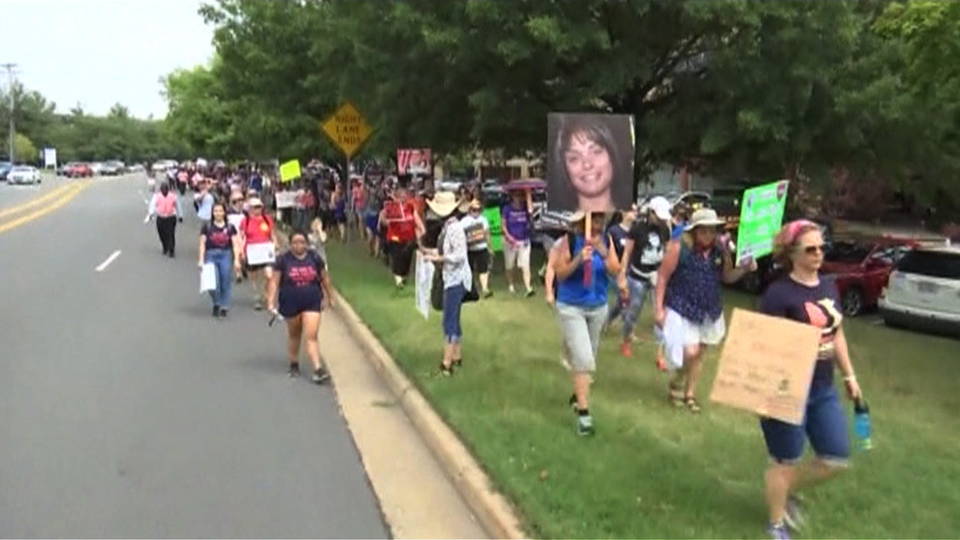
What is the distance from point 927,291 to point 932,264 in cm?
40

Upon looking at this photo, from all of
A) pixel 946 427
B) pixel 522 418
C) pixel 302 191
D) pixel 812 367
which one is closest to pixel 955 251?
pixel 946 427

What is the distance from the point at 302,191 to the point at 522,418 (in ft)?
69.7

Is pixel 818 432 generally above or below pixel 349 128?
below

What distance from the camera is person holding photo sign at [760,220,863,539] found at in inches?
220

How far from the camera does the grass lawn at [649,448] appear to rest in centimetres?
607

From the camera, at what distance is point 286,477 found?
724cm

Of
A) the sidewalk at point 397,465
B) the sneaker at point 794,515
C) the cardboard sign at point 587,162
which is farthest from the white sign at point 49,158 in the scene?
the sneaker at point 794,515

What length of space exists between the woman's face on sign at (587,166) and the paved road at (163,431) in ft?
8.27

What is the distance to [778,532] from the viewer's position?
568cm

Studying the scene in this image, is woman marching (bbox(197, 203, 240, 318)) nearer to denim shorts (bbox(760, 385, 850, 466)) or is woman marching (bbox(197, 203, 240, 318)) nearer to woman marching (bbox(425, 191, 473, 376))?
woman marching (bbox(425, 191, 473, 376))

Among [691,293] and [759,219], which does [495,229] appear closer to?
[691,293]

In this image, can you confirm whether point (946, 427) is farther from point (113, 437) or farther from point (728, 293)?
point (728, 293)

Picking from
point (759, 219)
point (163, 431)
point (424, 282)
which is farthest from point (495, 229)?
point (759, 219)

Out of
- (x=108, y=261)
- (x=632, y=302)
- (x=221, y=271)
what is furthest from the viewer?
(x=108, y=261)
